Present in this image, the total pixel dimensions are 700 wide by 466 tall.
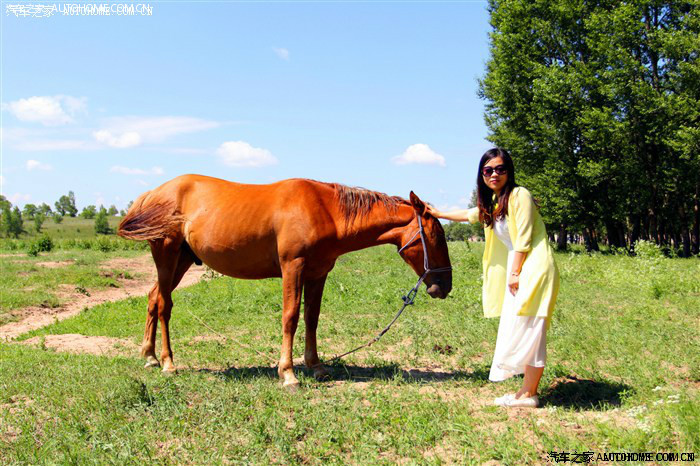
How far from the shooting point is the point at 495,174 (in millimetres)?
4891

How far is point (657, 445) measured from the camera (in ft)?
12.3

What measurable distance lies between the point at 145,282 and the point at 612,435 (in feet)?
56.0

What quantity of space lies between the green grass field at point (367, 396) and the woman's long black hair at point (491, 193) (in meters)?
1.89

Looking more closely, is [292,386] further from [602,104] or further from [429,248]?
[602,104]

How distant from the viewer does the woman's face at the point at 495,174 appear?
16.0 feet

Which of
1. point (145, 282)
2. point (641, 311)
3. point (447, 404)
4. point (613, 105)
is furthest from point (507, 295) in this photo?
point (613, 105)

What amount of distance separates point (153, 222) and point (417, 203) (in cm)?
357

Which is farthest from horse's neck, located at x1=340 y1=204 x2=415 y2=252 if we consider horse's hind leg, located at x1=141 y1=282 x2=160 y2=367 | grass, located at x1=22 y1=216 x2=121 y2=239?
grass, located at x1=22 y1=216 x2=121 y2=239

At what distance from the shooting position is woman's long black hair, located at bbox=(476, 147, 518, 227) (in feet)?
16.1

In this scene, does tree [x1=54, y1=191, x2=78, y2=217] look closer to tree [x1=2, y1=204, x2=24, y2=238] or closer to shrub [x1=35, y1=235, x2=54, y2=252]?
tree [x1=2, y1=204, x2=24, y2=238]

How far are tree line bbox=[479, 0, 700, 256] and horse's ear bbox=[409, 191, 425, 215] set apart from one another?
797 inches

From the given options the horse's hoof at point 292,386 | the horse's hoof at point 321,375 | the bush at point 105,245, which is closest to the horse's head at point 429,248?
the horse's hoof at point 321,375

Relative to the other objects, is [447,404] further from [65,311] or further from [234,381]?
[65,311]

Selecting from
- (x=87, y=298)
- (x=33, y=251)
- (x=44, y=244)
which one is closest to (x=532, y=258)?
(x=87, y=298)
